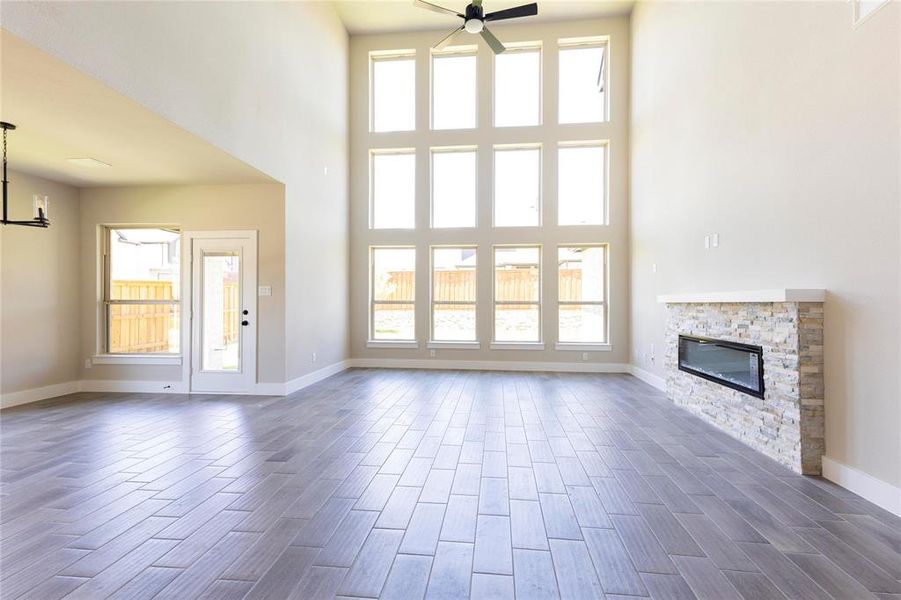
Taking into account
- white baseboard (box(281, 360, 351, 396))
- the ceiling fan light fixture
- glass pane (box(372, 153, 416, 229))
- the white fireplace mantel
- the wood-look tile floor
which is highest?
the ceiling fan light fixture

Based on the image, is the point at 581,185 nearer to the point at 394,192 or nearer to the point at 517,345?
the point at 517,345

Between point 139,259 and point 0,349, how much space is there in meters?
1.69

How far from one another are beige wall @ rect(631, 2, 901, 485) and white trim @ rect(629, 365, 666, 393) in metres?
1.32

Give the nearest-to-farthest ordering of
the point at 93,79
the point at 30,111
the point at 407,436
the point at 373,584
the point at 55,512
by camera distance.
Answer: the point at 373,584
the point at 55,512
the point at 93,79
the point at 30,111
the point at 407,436

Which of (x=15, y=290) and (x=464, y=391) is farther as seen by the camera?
(x=464, y=391)

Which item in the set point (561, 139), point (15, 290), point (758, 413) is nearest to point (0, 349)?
point (15, 290)

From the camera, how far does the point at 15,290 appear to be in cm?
478

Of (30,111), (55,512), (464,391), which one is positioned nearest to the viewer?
(55,512)

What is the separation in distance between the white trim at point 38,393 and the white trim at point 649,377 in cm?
781

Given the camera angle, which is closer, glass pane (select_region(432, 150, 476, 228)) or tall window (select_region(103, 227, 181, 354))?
tall window (select_region(103, 227, 181, 354))

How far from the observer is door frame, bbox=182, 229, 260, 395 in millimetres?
5211

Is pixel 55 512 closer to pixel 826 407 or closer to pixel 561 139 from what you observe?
pixel 826 407

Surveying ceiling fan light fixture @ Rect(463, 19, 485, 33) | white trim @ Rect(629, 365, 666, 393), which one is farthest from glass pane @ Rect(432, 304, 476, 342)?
ceiling fan light fixture @ Rect(463, 19, 485, 33)

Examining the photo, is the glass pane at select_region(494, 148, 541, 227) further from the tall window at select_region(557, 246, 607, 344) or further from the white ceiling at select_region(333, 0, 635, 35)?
the white ceiling at select_region(333, 0, 635, 35)
